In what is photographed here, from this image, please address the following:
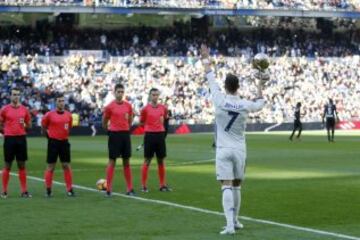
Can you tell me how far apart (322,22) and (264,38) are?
6452mm

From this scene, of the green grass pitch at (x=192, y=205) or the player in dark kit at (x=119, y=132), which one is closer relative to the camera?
the green grass pitch at (x=192, y=205)

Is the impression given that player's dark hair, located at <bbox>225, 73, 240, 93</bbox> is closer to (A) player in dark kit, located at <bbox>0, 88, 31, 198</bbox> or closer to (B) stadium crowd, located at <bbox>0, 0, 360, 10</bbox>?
(A) player in dark kit, located at <bbox>0, 88, 31, 198</bbox>

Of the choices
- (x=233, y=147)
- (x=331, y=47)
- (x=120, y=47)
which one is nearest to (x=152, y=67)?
(x=120, y=47)

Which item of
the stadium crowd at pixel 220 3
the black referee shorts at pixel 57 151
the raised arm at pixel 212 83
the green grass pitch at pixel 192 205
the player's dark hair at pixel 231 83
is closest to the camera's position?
the player's dark hair at pixel 231 83

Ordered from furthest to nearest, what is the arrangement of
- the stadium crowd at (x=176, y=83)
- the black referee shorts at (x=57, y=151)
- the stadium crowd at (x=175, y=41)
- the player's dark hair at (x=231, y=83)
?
the stadium crowd at (x=175, y=41) → the stadium crowd at (x=176, y=83) → the black referee shorts at (x=57, y=151) → the player's dark hair at (x=231, y=83)

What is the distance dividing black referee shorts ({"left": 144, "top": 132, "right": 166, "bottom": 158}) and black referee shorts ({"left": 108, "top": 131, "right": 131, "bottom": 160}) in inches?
34.0

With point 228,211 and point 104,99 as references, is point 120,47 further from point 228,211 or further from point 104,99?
point 228,211

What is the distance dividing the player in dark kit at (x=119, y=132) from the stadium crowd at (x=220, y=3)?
144ft

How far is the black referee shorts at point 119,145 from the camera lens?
18.8m

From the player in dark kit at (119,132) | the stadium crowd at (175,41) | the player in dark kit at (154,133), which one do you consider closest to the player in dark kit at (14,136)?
the player in dark kit at (119,132)

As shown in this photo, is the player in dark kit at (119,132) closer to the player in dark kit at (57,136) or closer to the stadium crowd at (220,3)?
the player in dark kit at (57,136)

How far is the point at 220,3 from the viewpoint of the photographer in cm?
6794

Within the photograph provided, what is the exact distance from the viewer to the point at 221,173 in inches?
507

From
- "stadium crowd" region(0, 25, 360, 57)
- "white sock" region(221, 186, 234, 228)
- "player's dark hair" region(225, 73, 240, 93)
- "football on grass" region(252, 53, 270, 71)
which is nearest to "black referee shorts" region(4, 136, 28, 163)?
"white sock" region(221, 186, 234, 228)
